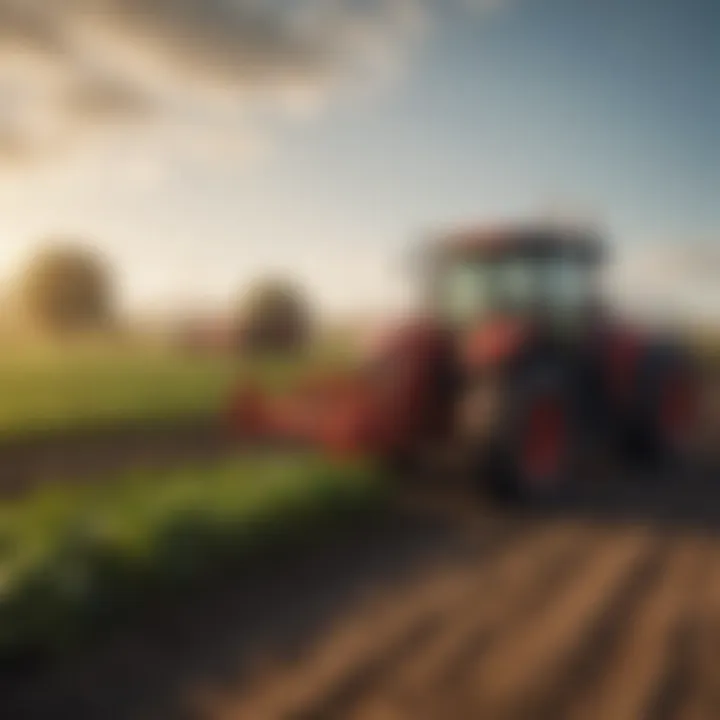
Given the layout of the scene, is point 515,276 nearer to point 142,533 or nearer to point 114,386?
point 142,533

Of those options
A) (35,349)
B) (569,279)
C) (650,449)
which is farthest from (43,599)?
(650,449)

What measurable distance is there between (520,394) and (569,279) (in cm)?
103

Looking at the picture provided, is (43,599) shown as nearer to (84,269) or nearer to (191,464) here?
(191,464)

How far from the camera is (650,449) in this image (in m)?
7.04

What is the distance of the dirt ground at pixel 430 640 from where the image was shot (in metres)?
2.66

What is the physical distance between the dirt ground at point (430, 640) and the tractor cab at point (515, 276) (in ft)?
→ 5.80

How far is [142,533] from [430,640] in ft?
4.49

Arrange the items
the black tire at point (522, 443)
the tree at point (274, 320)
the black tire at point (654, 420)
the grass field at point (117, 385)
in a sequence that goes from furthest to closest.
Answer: the tree at point (274, 320) → the grass field at point (117, 385) → the black tire at point (654, 420) → the black tire at point (522, 443)

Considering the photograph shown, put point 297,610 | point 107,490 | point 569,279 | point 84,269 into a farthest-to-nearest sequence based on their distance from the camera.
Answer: point 84,269, point 569,279, point 107,490, point 297,610

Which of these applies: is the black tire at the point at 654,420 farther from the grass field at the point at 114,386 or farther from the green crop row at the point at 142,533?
the grass field at the point at 114,386

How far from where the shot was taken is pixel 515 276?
5.75 m

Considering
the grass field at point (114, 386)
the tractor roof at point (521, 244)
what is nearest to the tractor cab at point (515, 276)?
the tractor roof at point (521, 244)

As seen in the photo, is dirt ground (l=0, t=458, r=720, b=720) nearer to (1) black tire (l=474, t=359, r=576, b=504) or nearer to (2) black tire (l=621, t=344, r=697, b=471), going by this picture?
(1) black tire (l=474, t=359, r=576, b=504)

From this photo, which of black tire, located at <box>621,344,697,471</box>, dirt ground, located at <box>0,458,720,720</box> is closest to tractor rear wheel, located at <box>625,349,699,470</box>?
black tire, located at <box>621,344,697,471</box>
